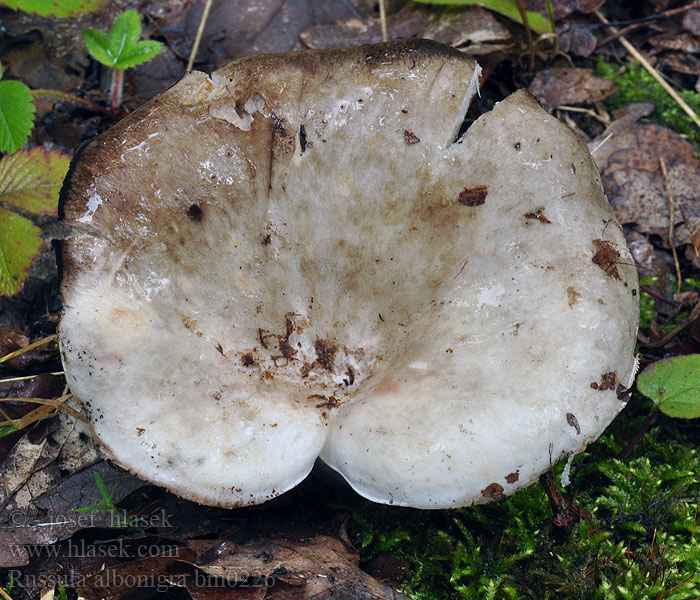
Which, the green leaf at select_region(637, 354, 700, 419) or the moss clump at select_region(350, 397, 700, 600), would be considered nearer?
the moss clump at select_region(350, 397, 700, 600)

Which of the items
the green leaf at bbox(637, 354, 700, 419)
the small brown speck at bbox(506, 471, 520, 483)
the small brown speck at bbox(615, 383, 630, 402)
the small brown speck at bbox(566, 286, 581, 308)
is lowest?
the green leaf at bbox(637, 354, 700, 419)

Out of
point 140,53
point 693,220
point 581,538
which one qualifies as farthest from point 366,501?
point 140,53

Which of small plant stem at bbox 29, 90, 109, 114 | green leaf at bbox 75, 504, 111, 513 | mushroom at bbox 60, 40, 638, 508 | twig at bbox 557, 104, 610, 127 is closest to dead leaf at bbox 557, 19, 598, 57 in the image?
twig at bbox 557, 104, 610, 127

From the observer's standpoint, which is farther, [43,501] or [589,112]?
[589,112]

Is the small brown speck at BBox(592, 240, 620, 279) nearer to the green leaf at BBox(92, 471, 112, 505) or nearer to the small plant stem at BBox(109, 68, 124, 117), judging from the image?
the green leaf at BBox(92, 471, 112, 505)

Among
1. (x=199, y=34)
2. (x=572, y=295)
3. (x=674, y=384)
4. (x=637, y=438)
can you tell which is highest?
(x=199, y=34)

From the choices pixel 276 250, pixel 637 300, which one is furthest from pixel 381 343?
pixel 637 300

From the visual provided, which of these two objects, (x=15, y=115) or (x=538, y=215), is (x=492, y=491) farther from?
(x=15, y=115)
